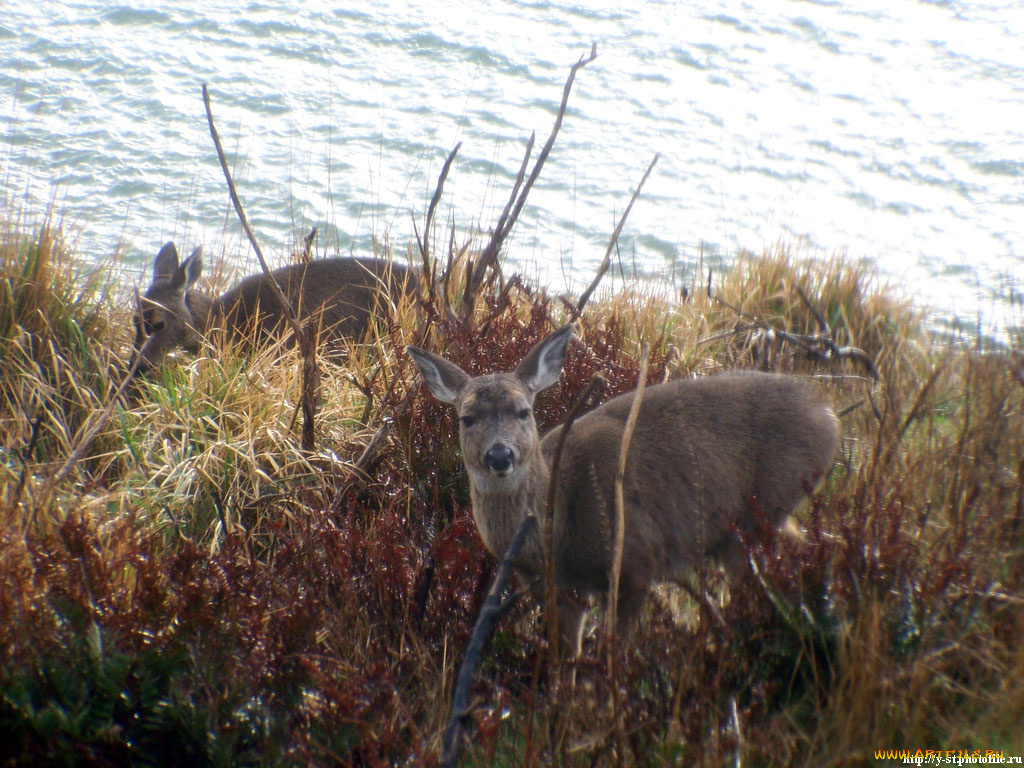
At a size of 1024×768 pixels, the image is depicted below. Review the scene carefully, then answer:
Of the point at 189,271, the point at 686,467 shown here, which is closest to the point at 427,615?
the point at 686,467

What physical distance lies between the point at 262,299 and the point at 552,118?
10323 mm

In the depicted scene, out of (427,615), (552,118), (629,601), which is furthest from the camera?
(552,118)

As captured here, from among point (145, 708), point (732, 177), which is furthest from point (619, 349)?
point (732, 177)

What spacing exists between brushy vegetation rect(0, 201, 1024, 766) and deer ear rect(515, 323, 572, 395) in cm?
71

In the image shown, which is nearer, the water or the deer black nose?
the deer black nose

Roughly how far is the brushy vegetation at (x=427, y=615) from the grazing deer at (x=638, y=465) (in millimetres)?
226

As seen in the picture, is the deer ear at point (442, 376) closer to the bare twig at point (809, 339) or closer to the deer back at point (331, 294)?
the bare twig at point (809, 339)

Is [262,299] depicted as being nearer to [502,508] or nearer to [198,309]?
[198,309]

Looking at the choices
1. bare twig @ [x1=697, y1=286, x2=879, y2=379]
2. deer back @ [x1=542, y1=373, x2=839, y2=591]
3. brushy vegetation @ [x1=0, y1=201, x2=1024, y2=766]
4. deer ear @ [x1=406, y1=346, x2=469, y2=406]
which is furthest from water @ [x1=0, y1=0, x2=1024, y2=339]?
deer ear @ [x1=406, y1=346, x2=469, y2=406]

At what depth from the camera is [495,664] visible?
4.21 m

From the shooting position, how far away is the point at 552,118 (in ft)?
59.0

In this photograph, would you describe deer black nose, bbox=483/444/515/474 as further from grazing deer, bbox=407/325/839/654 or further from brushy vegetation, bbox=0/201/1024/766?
brushy vegetation, bbox=0/201/1024/766

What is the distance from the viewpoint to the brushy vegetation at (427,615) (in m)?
3.30

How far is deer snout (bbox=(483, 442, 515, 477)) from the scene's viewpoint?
4.48 m
